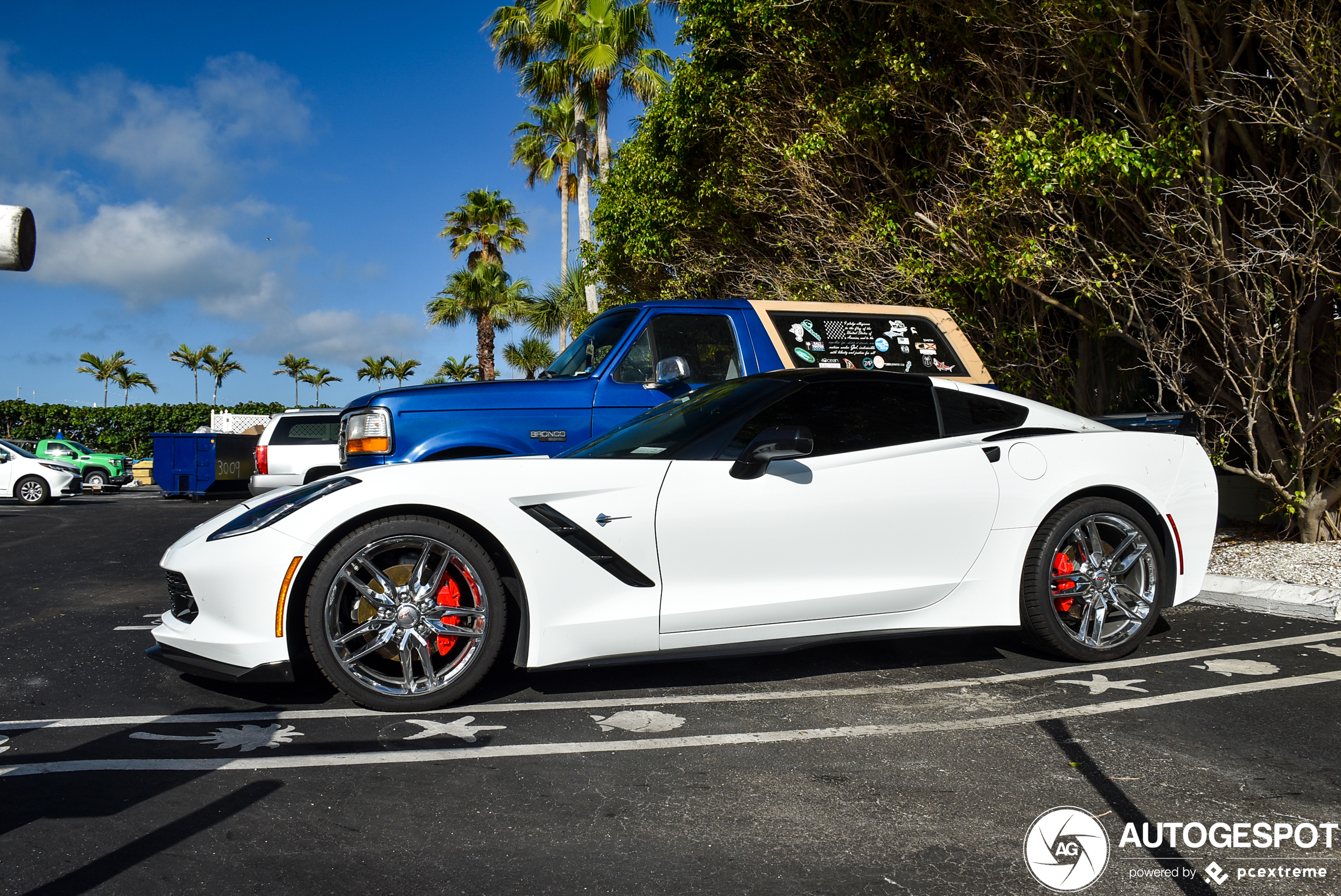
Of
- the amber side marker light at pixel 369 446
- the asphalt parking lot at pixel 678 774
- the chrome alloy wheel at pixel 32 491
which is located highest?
the amber side marker light at pixel 369 446

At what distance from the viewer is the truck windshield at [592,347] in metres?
6.62

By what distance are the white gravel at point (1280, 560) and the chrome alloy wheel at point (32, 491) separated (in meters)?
21.2

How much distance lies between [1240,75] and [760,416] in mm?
5502

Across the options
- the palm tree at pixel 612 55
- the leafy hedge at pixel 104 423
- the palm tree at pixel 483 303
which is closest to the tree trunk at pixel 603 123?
the palm tree at pixel 612 55

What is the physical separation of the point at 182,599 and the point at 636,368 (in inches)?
133

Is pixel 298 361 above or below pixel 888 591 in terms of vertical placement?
above

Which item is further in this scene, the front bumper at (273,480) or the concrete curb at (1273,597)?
the front bumper at (273,480)

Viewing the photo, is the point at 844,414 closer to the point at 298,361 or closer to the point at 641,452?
the point at 641,452

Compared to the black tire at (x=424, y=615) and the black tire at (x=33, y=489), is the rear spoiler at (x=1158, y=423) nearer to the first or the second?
the black tire at (x=424, y=615)

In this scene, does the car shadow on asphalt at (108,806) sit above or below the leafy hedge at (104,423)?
below

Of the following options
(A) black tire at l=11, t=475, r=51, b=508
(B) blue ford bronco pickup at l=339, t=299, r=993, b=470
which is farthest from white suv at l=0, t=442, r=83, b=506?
(B) blue ford bronco pickup at l=339, t=299, r=993, b=470

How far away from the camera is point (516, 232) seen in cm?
3919

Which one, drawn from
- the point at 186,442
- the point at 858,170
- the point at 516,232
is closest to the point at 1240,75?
the point at 858,170

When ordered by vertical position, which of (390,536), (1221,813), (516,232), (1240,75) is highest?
(516,232)
